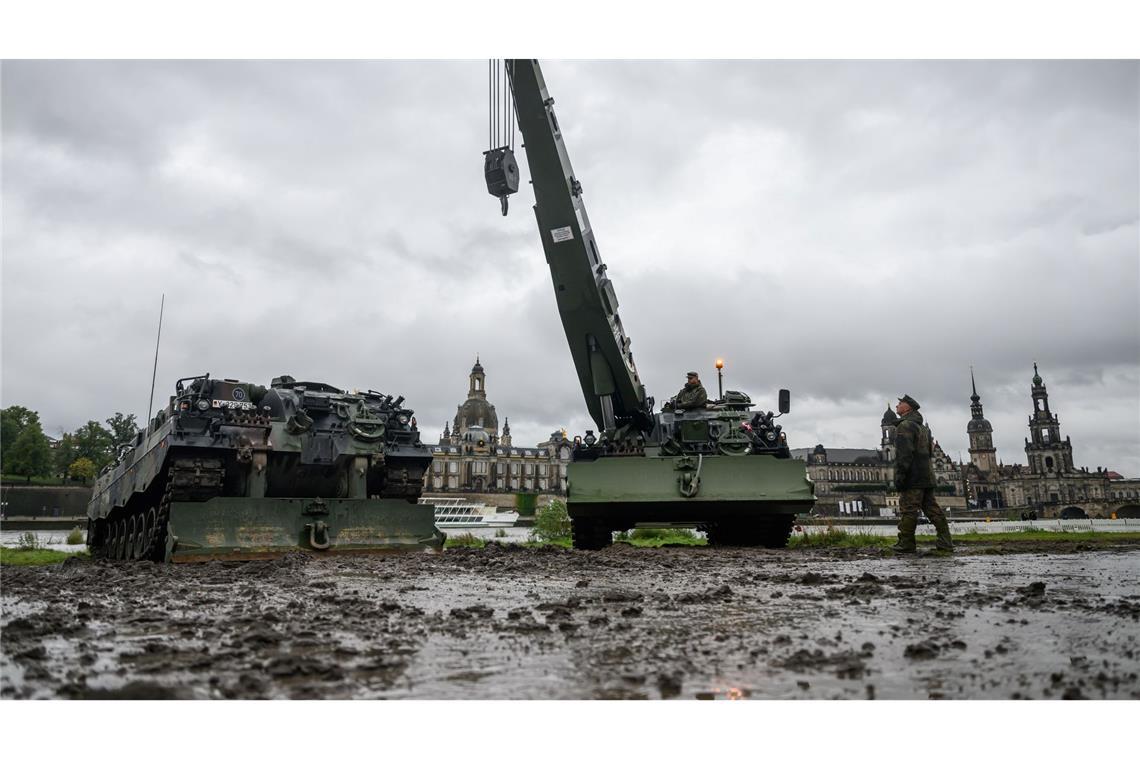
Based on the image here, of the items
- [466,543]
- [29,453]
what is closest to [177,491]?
[466,543]

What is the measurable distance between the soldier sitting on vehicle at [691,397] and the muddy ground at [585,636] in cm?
643

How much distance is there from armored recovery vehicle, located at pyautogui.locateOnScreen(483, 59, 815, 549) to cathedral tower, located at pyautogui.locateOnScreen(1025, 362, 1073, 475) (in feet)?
457

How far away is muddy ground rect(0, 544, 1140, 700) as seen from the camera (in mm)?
2805

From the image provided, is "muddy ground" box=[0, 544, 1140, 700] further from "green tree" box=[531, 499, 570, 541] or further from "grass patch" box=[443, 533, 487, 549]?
"green tree" box=[531, 499, 570, 541]

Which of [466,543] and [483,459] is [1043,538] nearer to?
[466,543]

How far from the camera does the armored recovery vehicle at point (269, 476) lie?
10.2 m

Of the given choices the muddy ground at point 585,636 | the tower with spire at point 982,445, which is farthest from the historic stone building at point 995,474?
the muddy ground at point 585,636

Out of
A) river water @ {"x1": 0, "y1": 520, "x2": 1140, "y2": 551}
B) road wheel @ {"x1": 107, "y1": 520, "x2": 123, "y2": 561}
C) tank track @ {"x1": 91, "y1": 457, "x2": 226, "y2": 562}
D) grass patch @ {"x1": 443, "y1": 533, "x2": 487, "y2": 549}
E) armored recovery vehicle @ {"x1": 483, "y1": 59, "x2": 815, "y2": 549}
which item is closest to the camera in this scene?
tank track @ {"x1": 91, "y1": 457, "x2": 226, "y2": 562}

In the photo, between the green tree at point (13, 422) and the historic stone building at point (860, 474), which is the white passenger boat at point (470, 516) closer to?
the green tree at point (13, 422)

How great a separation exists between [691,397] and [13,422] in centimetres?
8404

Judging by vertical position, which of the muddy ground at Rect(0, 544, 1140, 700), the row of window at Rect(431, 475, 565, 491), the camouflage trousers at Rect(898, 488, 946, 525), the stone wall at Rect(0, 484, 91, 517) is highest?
the row of window at Rect(431, 475, 565, 491)

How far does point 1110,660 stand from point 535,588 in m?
3.83

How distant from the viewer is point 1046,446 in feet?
442

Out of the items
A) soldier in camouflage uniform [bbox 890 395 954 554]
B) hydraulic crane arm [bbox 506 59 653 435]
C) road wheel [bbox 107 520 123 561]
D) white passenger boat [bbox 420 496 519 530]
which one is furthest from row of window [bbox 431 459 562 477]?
soldier in camouflage uniform [bbox 890 395 954 554]
